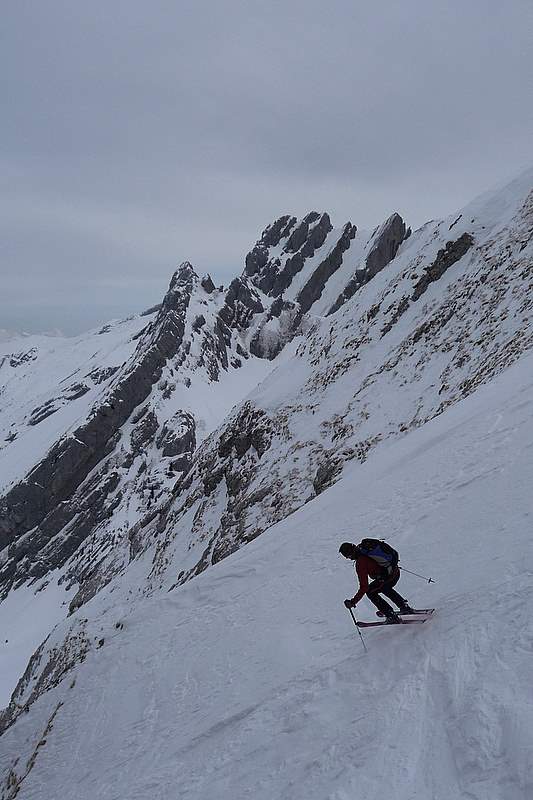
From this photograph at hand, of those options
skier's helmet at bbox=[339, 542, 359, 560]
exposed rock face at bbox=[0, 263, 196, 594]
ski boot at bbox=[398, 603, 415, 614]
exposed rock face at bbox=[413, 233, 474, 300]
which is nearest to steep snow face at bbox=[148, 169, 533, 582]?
exposed rock face at bbox=[413, 233, 474, 300]

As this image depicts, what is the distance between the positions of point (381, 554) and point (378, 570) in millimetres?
293

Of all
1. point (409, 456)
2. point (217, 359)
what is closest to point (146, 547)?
point (409, 456)

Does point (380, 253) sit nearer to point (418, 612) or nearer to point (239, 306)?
point (239, 306)

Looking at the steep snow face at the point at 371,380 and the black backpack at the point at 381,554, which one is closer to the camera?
the black backpack at the point at 381,554

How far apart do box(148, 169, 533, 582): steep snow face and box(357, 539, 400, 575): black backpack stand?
1228cm

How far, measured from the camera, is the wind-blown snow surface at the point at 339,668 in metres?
5.13

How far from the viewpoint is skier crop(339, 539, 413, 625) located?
6957 millimetres

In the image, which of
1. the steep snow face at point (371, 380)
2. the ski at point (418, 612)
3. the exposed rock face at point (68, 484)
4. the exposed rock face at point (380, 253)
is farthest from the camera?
the exposed rock face at point (380, 253)

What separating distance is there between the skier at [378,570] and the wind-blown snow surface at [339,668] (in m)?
0.40

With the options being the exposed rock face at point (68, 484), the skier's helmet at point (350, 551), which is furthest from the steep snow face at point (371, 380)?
the exposed rock face at point (68, 484)

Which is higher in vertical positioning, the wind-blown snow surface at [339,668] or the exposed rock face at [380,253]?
the exposed rock face at [380,253]

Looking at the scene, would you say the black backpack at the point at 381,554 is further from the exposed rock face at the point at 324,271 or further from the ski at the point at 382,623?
the exposed rock face at the point at 324,271

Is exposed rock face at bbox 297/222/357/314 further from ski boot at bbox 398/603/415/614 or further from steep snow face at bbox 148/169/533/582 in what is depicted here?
ski boot at bbox 398/603/415/614

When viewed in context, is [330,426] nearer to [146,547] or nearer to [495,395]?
A: [495,395]
